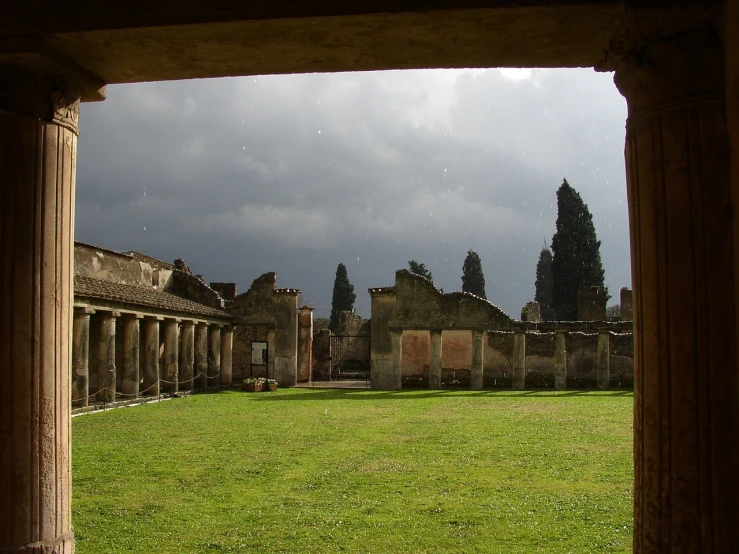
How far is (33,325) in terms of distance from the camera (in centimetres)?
273

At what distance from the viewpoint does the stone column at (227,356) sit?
22.6 metres

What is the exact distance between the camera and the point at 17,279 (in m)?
2.69

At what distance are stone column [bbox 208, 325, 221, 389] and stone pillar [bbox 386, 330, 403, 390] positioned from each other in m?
5.59

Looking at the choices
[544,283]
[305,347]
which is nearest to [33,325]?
[305,347]

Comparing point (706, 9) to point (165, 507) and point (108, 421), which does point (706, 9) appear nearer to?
point (165, 507)

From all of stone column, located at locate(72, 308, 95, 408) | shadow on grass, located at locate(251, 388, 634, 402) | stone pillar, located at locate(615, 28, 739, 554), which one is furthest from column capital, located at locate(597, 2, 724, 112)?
shadow on grass, located at locate(251, 388, 634, 402)

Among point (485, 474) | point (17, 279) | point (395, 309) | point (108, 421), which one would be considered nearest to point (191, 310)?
point (395, 309)

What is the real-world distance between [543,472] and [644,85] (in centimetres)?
550

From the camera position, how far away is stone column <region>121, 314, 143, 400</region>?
17234 millimetres

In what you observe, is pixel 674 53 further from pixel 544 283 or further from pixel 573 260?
pixel 544 283

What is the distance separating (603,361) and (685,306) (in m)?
20.5

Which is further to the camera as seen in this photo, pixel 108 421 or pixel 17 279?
pixel 108 421

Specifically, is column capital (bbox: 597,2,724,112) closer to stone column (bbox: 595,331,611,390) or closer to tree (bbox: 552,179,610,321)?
stone column (bbox: 595,331,611,390)

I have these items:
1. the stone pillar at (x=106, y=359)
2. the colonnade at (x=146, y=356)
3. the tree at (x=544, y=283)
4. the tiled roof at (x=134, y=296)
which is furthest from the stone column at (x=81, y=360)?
the tree at (x=544, y=283)
